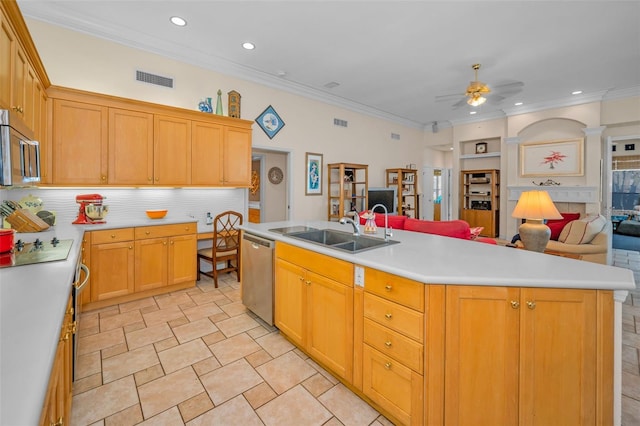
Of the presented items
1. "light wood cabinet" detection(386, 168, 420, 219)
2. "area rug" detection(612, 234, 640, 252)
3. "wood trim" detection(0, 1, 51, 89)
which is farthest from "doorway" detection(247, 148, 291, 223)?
"area rug" detection(612, 234, 640, 252)

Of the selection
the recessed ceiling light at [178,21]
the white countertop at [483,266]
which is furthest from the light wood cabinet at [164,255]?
the recessed ceiling light at [178,21]

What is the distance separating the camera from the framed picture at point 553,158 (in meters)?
6.17

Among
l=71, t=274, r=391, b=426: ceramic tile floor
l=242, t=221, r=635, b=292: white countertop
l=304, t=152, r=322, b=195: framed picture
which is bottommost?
l=71, t=274, r=391, b=426: ceramic tile floor

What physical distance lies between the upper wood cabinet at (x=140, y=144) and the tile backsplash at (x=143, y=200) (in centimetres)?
40

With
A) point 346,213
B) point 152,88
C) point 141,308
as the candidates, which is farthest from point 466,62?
point 141,308

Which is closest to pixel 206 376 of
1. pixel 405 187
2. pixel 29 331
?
pixel 29 331

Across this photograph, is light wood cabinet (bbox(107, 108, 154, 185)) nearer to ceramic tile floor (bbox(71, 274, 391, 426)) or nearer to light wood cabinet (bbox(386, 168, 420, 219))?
ceramic tile floor (bbox(71, 274, 391, 426))

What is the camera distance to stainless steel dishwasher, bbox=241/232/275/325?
273 centimetres

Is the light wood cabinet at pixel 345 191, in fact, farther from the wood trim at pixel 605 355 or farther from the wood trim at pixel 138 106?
the wood trim at pixel 605 355

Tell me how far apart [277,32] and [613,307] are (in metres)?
3.94

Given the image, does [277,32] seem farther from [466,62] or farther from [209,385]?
[209,385]

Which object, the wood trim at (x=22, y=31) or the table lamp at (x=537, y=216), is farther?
the table lamp at (x=537, y=216)

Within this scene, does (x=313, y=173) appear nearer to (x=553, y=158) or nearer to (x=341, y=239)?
(x=341, y=239)

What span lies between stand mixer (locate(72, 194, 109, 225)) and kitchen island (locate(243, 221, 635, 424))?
3.32m
